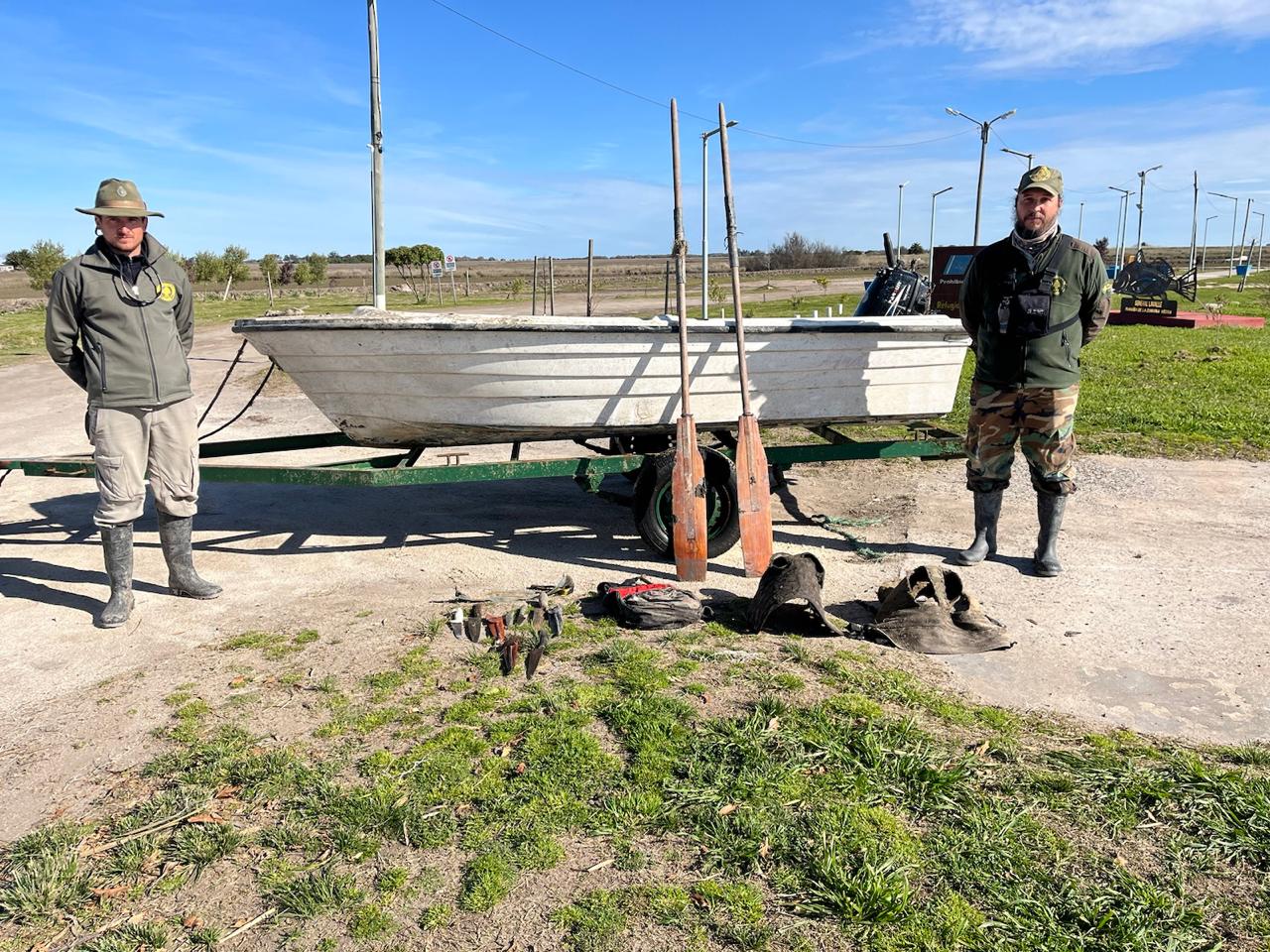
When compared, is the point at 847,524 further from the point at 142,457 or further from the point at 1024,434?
the point at 142,457

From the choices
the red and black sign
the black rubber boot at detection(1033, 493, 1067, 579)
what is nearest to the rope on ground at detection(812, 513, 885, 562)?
the black rubber boot at detection(1033, 493, 1067, 579)

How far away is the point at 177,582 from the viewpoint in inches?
196

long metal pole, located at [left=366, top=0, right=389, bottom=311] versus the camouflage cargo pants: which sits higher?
long metal pole, located at [left=366, top=0, right=389, bottom=311]

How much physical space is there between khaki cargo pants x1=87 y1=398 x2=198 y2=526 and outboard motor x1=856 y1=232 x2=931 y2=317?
Result: 462 centimetres

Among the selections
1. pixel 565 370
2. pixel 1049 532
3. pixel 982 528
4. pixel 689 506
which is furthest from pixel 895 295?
pixel 565 370

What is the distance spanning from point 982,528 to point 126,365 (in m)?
4.70

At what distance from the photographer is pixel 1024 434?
5.28 m

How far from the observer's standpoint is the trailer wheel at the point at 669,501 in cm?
552

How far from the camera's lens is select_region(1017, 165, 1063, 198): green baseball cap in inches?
193

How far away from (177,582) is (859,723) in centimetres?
359

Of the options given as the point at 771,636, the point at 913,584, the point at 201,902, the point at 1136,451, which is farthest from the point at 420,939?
the point at 1136,451

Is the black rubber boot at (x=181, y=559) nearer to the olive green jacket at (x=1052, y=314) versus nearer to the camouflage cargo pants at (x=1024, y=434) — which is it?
the camouflage cargo pants at (x=1024, y=434)

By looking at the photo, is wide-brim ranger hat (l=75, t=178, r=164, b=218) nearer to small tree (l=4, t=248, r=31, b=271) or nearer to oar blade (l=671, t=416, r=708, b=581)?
oar blade (l=671, t=416, r=708, b=581)

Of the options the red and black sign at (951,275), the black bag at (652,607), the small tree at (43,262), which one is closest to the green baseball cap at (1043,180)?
the black bag at (652,607)
